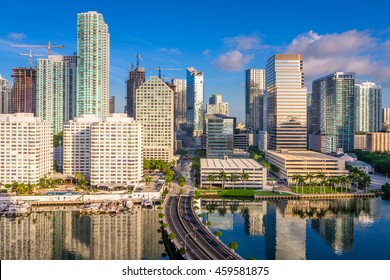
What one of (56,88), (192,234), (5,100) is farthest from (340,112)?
(5,100)

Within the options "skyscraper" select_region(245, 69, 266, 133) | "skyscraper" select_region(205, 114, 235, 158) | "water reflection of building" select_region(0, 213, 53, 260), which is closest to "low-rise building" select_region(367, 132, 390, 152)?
"skyscraper" select_region(205, 114, 235, 158)

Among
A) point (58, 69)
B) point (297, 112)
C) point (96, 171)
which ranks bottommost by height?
point (96, 171)

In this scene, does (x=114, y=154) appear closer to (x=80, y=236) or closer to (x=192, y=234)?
(x=80, y=236)

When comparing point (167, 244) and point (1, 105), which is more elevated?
point (1, 105)

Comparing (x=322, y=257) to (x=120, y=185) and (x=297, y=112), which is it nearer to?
(x=120, y=185)

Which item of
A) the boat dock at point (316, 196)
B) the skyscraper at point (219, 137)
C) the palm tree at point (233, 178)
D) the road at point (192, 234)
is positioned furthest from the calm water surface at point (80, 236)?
the skyscraper at point (219, 137)

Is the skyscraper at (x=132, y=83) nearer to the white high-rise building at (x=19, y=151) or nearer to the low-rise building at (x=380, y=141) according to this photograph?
the low-rise building at (x=380, y=141)

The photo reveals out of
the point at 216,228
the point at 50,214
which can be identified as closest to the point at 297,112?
the point at 216,228

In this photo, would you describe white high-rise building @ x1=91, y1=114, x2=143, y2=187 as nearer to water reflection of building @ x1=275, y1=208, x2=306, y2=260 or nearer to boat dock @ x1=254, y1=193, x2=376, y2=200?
boat dock @ x1=254, y1=193, x2=376, y2=200
